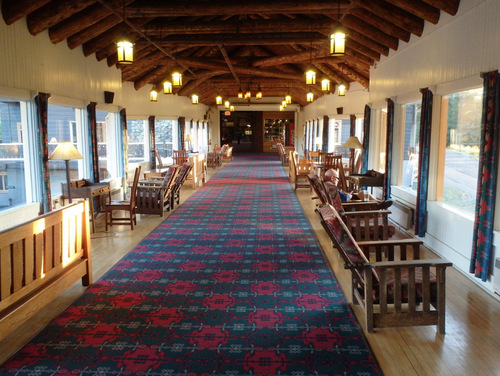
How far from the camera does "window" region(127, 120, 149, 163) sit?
13.0 m

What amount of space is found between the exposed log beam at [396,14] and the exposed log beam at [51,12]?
13.0ft

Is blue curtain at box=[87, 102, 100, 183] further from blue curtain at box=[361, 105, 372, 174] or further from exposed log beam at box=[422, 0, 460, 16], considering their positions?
exposed log beam at box=[422, 0, 460, 16]

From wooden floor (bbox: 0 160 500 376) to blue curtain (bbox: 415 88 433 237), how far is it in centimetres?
135

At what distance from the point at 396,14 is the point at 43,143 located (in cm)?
552

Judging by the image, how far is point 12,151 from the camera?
643cm

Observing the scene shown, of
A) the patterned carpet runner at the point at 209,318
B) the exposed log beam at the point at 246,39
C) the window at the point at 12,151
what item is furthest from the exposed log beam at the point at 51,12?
the patterned carpet runner at the point at 209,318

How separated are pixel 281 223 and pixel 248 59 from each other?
267 inches

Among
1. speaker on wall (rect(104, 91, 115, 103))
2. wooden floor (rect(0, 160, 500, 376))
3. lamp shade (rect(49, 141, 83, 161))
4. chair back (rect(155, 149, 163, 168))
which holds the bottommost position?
wooden floor (rect(0, 160, 500, 376))

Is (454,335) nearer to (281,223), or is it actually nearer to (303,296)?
(303,296)

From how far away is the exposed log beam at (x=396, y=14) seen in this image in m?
6.29

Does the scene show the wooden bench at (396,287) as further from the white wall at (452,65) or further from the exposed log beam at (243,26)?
the exposed log beam at (243,26)

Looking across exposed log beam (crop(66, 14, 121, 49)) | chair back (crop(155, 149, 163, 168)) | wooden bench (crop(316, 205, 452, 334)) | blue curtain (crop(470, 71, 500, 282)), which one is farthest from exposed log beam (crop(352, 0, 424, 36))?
chair back (crop(155, 149, 163, 168))

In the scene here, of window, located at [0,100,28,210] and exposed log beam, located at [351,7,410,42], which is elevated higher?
exposed log beam, located at [351,7,410,42]

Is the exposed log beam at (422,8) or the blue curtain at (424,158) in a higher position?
the exposed log beam at (422,8)
